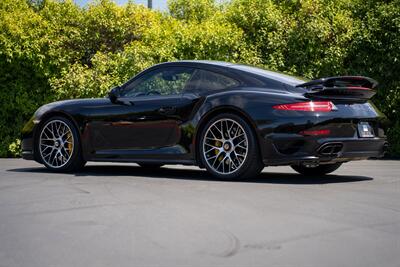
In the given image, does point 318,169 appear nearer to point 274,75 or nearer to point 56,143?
point 274,75

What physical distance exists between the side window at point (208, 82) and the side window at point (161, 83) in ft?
0.36

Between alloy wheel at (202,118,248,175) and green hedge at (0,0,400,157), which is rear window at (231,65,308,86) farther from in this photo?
green hedge at (0,0,400,157)

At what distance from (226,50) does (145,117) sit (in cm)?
629

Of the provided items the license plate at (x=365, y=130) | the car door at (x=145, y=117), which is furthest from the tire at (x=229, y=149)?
the license plate at (x=365, y=130)

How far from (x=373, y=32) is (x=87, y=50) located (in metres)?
6.30

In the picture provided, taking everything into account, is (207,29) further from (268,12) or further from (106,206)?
(106,206)

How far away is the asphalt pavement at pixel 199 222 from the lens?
4133mm

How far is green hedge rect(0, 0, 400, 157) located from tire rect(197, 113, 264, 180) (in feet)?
20.5

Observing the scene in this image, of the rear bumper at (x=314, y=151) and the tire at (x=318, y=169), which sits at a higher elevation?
the rear bumper at (x=314, y=151)

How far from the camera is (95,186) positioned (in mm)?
7367

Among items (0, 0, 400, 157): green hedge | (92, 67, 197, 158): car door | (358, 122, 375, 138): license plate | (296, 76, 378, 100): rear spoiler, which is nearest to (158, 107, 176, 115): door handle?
(92, 67, 197, 158): car door

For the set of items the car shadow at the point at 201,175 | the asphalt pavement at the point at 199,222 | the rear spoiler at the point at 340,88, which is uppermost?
the rear spoiler at the point at 340,88

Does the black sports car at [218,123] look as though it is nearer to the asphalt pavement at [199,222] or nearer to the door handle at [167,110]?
the door handle at [167,110]

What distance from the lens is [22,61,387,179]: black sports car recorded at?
7.46 m
